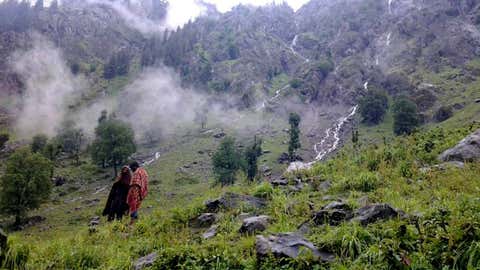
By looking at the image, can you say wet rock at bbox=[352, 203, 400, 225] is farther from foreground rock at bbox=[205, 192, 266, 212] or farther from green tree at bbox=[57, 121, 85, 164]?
green tree at bbox=[57, 121, 85, 164]

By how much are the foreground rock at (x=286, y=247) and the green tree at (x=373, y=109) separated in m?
111

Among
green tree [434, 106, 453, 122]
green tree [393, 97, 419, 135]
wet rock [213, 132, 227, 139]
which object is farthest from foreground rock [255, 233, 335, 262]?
wet rock [213, 132, 227, 139]

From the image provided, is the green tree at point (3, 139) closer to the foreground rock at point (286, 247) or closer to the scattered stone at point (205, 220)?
the scattered stone at point (205, 220)

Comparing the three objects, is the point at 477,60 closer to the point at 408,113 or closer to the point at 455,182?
the point at 408,113

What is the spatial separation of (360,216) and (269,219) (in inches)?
99.9

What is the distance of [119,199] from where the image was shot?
1530cm

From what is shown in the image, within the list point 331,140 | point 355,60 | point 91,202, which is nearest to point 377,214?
point 91,202

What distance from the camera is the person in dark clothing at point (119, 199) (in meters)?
15.1

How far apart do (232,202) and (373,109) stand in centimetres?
10770

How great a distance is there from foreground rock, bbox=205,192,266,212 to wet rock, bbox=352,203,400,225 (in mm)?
4346

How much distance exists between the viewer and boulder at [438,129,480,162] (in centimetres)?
1320

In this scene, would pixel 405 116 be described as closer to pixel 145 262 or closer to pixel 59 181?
pixel 59 181

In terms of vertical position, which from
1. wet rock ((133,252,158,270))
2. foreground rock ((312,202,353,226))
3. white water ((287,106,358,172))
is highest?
foreground rock ((312,202,353,226))

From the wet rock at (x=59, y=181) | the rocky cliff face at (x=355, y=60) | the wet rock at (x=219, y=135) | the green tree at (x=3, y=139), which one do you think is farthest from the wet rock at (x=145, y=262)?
the rocky cliff face at (x=355, y=60)
